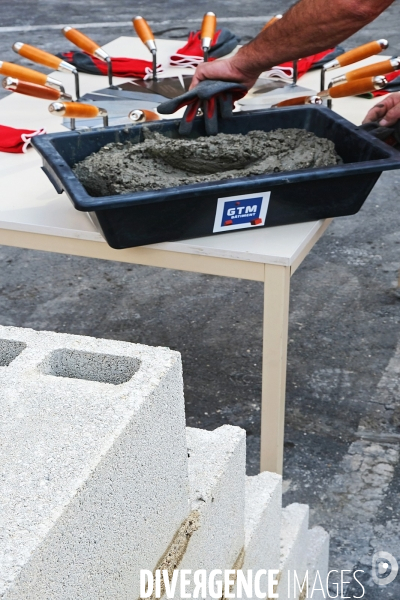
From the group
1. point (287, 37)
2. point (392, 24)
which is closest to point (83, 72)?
point (287, 37)

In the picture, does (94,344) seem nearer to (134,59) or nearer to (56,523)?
(56,523)

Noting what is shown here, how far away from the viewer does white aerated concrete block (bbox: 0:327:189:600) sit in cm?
62

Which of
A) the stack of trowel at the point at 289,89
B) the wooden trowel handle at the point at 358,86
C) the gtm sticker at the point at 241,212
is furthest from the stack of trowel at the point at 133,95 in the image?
the gtm sticker at the point at 241,212

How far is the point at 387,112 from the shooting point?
5.05 ft

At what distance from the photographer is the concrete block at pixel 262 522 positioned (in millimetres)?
1128

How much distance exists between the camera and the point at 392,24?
526 cm

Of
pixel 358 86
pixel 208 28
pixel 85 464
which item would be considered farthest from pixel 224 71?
pixel 85 464

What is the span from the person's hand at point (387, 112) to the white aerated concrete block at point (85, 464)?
911mm

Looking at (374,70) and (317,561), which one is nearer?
(317,561)

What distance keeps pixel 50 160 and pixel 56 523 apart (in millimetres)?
824

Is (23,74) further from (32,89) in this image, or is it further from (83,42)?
(83,42)

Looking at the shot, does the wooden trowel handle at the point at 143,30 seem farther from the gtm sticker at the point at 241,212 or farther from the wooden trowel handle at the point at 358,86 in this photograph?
the gtm sticker at the point at 241,212

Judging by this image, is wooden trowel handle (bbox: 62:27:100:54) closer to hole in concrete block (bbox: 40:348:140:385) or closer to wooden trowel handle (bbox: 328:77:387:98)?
wooden trowel handle (bbox: 328:77:387:98)

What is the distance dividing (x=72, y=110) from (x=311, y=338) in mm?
1017
